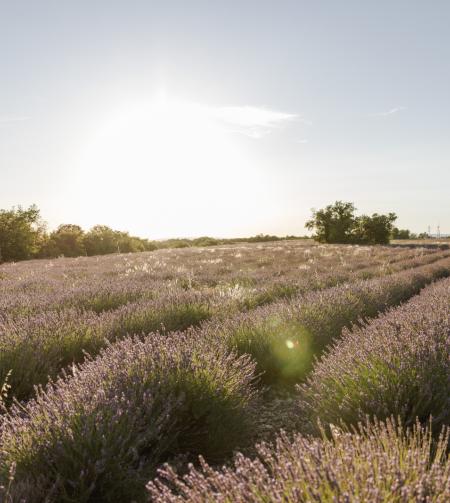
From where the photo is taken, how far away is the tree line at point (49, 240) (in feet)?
132

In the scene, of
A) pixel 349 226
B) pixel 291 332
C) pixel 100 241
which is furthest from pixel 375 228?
pixel 291 332

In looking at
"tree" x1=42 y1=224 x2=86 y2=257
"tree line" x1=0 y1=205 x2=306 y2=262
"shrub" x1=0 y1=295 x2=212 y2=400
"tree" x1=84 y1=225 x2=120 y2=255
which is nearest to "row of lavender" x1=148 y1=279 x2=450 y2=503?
"shrub" x1=0 y1=295 x2=212 y2=400

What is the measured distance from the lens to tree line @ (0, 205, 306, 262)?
4038 centimetres

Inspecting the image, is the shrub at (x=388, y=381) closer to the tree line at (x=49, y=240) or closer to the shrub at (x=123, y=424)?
the shrub at (x=123, y=424)

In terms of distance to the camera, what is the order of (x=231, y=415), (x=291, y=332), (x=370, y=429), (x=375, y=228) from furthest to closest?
1. (x=375, y=228)
2. (x=291, y=332)
3. (x=231, y=415)
4. (x=370, y=429)

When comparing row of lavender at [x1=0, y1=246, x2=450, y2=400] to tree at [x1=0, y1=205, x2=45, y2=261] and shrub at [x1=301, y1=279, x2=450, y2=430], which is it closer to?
shrub at [x1=301, y1=279, x2=450, y2=430]

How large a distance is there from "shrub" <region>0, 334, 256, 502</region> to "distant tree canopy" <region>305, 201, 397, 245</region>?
159 feet

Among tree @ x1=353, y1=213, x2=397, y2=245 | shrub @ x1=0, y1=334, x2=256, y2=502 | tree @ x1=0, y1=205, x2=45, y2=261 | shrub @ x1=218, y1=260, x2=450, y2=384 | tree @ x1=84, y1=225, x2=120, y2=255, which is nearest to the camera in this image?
shrub @ x1=0, y1=334, x2=256, y2=502

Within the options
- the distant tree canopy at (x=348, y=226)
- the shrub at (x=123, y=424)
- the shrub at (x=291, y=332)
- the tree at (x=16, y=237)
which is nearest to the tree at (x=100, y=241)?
the tree at (x=16, y=237)

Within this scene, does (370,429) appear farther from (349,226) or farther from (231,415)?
(349,226)

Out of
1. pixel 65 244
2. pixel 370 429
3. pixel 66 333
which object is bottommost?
pixel 370 429

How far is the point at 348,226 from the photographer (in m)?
52.6

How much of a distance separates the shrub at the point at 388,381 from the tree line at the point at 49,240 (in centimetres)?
3265

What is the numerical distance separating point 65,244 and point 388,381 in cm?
4928
